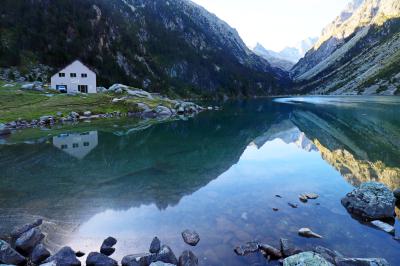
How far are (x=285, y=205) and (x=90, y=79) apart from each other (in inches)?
3748

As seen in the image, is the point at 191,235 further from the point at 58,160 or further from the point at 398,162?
the point at 398,162

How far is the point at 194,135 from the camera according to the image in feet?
188

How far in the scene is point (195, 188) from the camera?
88.3 feet

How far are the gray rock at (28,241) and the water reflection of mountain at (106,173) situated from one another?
3.21 meters

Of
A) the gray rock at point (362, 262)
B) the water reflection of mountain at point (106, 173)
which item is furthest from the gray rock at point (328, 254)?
the water reflection of mountain at point (106, 173)

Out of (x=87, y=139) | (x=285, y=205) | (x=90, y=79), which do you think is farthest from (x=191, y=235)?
(x=90, y=79)

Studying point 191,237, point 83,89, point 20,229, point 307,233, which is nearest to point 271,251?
point 307,233

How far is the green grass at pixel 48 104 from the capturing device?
6775cm

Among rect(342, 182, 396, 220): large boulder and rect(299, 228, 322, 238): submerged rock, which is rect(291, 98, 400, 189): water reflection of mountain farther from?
rect(299, 228, 322, 238): submerged rock

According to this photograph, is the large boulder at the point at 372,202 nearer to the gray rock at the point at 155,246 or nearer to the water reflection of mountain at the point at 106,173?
the water reflection of mountain at the point at 106,173

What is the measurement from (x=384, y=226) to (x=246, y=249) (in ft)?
29.6

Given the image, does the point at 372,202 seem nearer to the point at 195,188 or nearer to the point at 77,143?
the point at 195,188

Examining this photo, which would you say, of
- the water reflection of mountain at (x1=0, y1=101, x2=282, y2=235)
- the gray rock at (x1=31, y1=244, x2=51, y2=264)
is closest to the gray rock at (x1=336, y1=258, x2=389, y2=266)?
the water reflection of mountain at (x1=0, y1=101, x2=282, y2=235)

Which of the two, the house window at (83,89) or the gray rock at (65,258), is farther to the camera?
the house window at (83,89)
